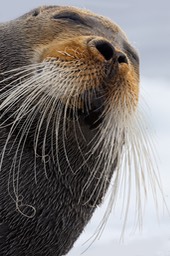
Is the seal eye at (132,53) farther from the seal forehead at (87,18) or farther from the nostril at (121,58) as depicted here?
the nostril at (121,58)

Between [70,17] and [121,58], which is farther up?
[70,17]

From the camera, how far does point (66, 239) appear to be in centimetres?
634

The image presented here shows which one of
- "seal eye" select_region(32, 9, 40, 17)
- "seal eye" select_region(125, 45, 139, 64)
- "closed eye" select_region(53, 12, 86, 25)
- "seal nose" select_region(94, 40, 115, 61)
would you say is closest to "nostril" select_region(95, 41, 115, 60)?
"seal nose" select_region(94, 40, 115, 61)

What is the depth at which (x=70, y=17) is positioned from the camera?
6.46 metres

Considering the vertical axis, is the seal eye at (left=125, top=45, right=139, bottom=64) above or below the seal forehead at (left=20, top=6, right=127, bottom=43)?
below

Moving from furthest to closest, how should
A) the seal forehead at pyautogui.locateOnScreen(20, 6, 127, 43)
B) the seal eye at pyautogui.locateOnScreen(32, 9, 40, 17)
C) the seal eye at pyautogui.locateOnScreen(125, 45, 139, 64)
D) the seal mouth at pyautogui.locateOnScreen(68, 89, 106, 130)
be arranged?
1. the seal eye at pyautogui.locateOnScreen(32, 9, 40, 17)
2. the seal eye at pyautogui.locateOnScreen(125, 45, 139, 64)
3. the seal forehead at pyautogui.locateOnScreen(20, 6, 127, 43)
4. the seal mouth at pyautogui.locateOnScreen(68, 89, 106, 130)

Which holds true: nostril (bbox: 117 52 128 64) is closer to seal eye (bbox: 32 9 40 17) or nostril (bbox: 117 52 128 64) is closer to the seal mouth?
the seal mouth

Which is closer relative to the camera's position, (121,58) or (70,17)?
(121,58)

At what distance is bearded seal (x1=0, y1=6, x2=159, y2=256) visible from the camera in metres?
5.68

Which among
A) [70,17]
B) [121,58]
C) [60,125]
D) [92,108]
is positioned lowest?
[60,125]

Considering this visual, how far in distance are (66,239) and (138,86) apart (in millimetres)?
1627

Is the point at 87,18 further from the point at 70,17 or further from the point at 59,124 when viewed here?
the point at 59,124

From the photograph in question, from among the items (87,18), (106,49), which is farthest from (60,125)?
(87,18)

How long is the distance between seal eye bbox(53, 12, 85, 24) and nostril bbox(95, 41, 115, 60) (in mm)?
750
